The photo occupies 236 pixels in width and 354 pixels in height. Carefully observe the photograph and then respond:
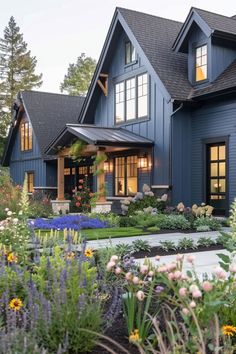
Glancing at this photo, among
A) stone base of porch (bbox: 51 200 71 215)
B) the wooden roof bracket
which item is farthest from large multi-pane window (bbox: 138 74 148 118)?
stone base of porch (bbox: 51 200 71 215)

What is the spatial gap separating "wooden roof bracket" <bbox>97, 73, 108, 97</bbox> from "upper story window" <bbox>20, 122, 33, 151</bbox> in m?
7.19

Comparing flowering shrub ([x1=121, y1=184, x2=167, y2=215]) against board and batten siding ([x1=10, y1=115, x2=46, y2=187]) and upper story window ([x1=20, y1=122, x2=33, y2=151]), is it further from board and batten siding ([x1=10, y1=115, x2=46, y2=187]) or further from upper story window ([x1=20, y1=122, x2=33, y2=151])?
upper story window ([x1=20, y1=122, x2=33, y2=151])

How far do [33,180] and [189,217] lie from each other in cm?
1393

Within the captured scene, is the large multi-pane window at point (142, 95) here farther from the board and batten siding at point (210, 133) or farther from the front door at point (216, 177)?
the front door at point (216, 177)

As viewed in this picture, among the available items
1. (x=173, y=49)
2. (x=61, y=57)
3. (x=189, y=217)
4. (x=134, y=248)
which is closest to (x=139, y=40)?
(x=173, y=49)

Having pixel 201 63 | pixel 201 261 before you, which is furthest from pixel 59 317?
pixel 201 63

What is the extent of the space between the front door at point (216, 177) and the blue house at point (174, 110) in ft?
0.11

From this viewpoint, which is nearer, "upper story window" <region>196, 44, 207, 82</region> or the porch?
"upper story window" <region>196, 44, 207, 82</region>

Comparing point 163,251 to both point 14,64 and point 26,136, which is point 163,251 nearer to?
point 26,136

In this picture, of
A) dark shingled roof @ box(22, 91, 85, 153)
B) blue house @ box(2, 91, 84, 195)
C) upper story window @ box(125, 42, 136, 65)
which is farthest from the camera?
dark shingled roof @ box(22, 91, 85, 153)

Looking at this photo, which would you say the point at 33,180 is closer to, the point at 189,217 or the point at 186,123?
the point at 186,123

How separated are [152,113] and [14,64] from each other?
3468 cm

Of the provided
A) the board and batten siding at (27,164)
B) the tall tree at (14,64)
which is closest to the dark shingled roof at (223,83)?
the board and batten siding at (27,164)

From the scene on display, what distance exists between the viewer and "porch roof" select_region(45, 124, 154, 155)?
15032 mm
